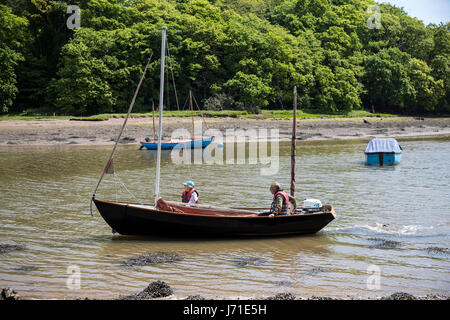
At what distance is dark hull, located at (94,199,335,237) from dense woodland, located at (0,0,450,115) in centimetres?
4901

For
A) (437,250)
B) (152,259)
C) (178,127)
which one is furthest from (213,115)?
(152,259)

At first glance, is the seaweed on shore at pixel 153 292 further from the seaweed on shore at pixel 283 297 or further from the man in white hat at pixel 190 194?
the man in white hat at pixel 190 194

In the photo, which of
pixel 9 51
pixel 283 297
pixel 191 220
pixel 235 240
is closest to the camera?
pixel 283 297

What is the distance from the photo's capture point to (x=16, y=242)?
47.4 feet

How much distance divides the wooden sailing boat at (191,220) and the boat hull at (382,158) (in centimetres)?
1968

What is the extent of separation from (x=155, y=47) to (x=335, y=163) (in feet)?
130

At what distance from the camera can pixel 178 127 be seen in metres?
51.7

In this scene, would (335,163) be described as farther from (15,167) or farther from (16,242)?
(16,242)

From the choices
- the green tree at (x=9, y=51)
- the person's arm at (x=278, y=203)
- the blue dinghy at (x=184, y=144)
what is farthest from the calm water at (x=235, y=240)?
the green tree at (x=9, y=51)

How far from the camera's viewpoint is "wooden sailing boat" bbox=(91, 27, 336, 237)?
14.1 metres

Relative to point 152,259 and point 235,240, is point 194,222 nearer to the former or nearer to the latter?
point 235,240

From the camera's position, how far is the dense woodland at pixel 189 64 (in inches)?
2456

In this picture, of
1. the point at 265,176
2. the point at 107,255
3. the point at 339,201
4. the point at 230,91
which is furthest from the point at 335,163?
the point at 230,91

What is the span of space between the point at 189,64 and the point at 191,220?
5552 cm
